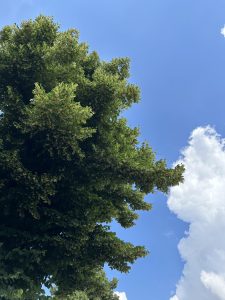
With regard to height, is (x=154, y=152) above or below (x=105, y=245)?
above

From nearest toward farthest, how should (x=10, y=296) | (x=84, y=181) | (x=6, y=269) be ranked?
(x=10, y=296), (x=6, y=269), (x=84, y=181)

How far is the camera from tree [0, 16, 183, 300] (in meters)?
13.9

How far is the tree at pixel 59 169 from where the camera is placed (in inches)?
546

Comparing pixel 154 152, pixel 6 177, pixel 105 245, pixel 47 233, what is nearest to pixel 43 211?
pixel 47 233

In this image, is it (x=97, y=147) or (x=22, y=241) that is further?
(x=97, y=147)

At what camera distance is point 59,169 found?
583 inches

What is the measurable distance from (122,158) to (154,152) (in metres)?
2.31

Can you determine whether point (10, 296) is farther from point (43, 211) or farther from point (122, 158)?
point (122, 158)

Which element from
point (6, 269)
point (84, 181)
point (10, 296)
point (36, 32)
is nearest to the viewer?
point (10, 296)

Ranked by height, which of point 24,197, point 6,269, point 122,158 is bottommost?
point 6,269

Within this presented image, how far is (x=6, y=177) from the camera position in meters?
14.4

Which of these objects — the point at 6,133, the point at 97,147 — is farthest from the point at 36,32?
the point at 97,147

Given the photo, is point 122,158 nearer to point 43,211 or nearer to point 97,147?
point 97,147

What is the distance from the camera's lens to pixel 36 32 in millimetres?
16406
